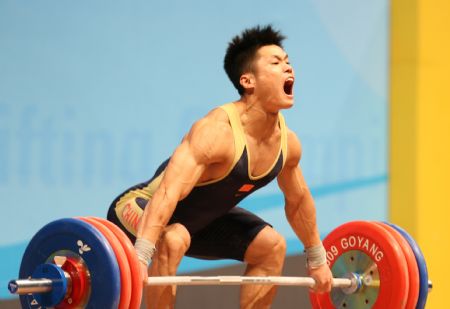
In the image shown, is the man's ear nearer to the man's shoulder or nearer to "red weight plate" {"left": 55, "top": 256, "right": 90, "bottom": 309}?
the man's shoulder

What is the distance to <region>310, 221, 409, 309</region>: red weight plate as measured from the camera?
3475 mm

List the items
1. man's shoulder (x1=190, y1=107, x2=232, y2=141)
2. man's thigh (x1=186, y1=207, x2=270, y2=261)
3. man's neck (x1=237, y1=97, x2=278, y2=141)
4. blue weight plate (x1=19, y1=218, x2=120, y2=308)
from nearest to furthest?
blue weight plate (x1=19, y1=218, x2=120, y2=308), man's shoulder (x1=190, y1=107, x2=232, y2=141), man's neck (x1=237, y1=97, x2=278, y2=141), man's thigh (x1=186, y1=207, x2=270, y2=261)

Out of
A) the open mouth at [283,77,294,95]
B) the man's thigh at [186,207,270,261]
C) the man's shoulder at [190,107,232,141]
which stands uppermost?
the open mouth at [283,77,294,95]

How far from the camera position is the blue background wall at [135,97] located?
3.73 meters

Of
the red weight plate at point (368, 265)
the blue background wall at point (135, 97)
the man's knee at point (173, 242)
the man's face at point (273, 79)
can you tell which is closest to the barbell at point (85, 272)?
the man's knee at point (173, 242)

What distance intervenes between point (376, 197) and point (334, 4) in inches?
49.3

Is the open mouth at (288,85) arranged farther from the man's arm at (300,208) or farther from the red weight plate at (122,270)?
the red weight plate at (122,270)

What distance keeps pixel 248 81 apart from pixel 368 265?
985 millimetres

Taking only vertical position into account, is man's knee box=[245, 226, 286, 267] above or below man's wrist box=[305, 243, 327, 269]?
above

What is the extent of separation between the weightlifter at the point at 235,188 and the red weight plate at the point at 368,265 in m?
0.28

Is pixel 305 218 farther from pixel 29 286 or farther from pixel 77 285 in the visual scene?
pixel 29 286

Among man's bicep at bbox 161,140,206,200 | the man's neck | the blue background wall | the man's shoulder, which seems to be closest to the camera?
man's bicep at bbox 161,140,206,200

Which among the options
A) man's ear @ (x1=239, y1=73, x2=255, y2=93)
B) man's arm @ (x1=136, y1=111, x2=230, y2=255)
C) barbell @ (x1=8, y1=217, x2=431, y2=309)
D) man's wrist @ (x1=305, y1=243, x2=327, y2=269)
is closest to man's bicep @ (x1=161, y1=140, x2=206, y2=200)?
man's arm @ (x1=136, y1=111, x2=230, y2=255)

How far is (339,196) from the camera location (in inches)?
203
